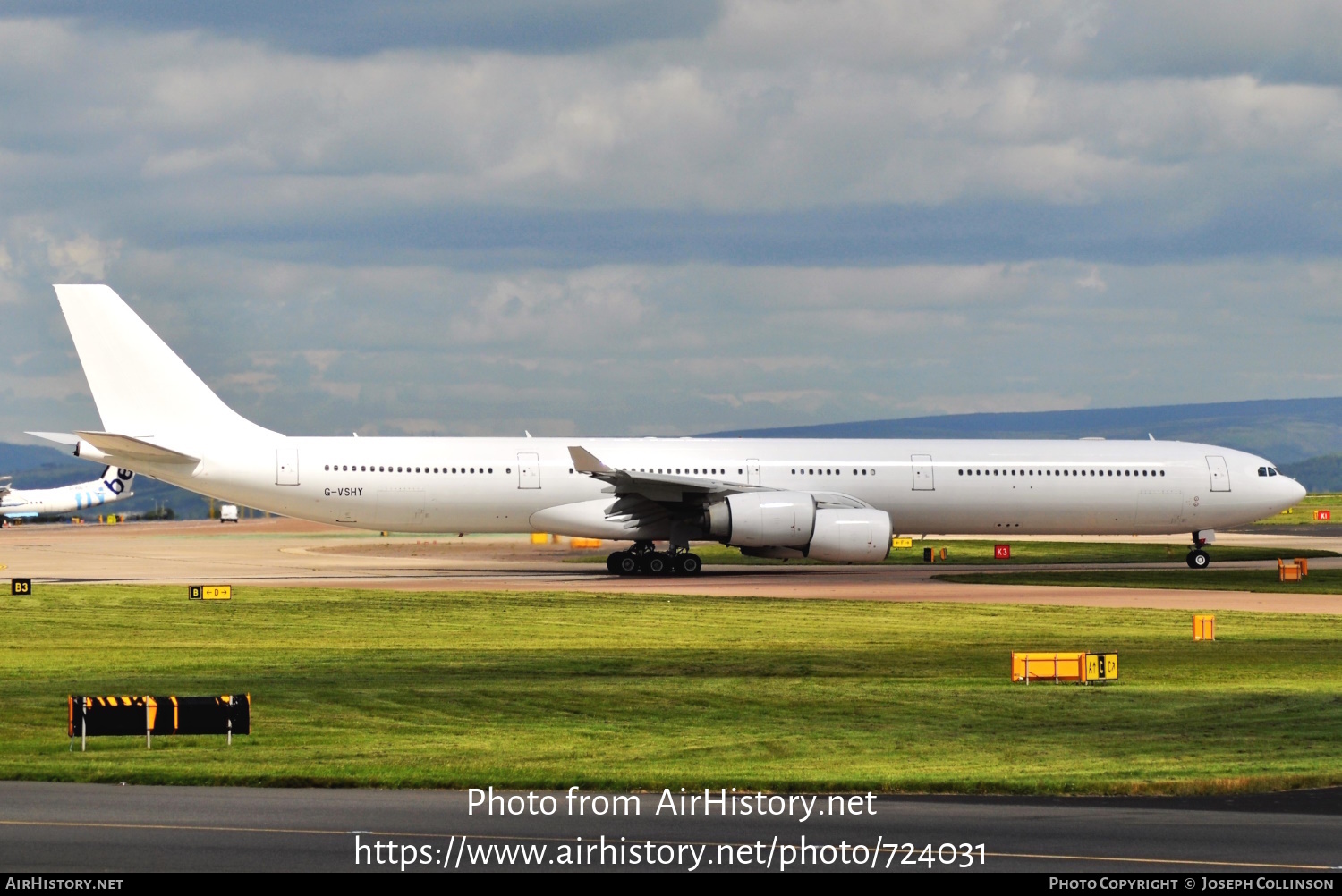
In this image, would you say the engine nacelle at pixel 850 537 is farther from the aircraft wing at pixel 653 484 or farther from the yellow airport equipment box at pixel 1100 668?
the yellow airport equipment box at pixel 1100 668

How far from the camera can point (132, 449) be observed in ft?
135

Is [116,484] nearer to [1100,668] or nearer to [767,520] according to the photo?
[767,520]

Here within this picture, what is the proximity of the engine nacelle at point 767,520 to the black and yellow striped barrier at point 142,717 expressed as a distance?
26.2 metres

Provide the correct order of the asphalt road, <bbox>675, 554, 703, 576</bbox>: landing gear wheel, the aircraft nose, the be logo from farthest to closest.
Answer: the be logo → the aircraft nose → <bbox>675, 554, 703, 576</bbox>: landing gear wheel → the asphalt road

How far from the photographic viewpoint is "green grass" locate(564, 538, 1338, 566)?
5356cm

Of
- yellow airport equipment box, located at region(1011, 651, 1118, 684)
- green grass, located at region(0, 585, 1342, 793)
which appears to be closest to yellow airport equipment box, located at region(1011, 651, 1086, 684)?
yellow airport equipment box, located at region(1011, 651, 1118, 684)

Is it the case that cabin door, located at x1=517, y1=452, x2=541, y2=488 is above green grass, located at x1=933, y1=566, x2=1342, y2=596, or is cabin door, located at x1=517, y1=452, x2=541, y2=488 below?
above

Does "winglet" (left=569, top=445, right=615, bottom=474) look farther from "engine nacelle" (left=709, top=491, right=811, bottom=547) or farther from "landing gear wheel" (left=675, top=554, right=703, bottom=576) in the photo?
"landing gear wheel" (left=675, top=554, right=703, bottom=576)

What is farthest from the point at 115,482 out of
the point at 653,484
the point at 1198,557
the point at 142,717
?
the point at 142,717

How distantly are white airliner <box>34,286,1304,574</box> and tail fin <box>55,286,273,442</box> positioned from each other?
41 mm

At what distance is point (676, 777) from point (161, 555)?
158 ft

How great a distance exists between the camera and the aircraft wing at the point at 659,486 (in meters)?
41.9
